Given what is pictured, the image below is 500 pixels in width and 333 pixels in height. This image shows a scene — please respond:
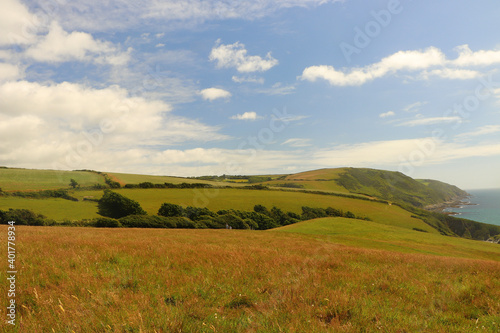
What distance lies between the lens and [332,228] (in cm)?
5084

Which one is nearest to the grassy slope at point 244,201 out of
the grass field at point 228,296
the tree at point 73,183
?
the tree at point 73,183

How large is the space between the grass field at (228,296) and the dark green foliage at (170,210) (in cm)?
6822

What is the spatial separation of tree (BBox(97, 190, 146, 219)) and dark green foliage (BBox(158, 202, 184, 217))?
4932 mm

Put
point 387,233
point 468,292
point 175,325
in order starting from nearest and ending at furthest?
1. point 175,325
2. point 468,292
3. point 387,233

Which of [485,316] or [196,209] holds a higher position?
[485,316]

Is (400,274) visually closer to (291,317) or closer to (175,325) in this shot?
(291,317)

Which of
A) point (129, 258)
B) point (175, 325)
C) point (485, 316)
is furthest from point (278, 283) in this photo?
point (129, 258)

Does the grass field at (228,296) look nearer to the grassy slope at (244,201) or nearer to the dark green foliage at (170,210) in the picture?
the dark green foliage at (170,210)

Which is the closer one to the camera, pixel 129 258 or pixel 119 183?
pixel 129 258

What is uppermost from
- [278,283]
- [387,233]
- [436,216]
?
[278,283]

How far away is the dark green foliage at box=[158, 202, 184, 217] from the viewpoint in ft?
245

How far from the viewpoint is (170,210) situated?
7531cm

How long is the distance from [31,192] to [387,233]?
98.2m

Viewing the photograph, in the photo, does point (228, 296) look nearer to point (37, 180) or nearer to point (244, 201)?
point (244, 201)
